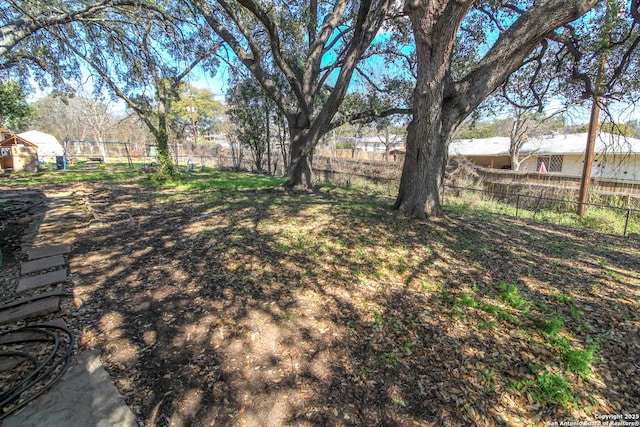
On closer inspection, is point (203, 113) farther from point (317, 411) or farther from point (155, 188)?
point (317, 411)

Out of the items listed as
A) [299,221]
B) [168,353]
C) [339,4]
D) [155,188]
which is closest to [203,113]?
[155,188]

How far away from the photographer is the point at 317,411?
1.83 m

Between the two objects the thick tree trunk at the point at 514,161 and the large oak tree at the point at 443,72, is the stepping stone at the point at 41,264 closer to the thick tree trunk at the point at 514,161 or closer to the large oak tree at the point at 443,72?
the large oak tree at the point at 443,72

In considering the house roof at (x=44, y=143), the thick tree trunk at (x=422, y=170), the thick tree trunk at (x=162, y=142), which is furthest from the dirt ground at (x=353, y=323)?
the house roof at (x=44, y=143)

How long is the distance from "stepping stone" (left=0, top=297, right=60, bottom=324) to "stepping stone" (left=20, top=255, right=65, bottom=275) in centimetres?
106

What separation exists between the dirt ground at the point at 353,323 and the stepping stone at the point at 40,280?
153 millimetres

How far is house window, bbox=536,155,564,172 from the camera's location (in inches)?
745

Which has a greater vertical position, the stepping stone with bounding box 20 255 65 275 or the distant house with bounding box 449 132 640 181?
the distant house with bounding box 449 132 640 181

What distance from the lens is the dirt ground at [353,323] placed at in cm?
190

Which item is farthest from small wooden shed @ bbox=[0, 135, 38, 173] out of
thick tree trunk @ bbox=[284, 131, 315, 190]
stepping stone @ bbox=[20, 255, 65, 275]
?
stepping stone @ bbox=[20, 255, 65, 275]

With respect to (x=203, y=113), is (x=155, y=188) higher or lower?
lower

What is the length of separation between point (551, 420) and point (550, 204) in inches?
436

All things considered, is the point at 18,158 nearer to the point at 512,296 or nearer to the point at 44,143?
the point at 44,143

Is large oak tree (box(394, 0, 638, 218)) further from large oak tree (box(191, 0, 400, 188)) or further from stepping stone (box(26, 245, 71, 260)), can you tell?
stepping stone (box(26, 245, 71, 260))
